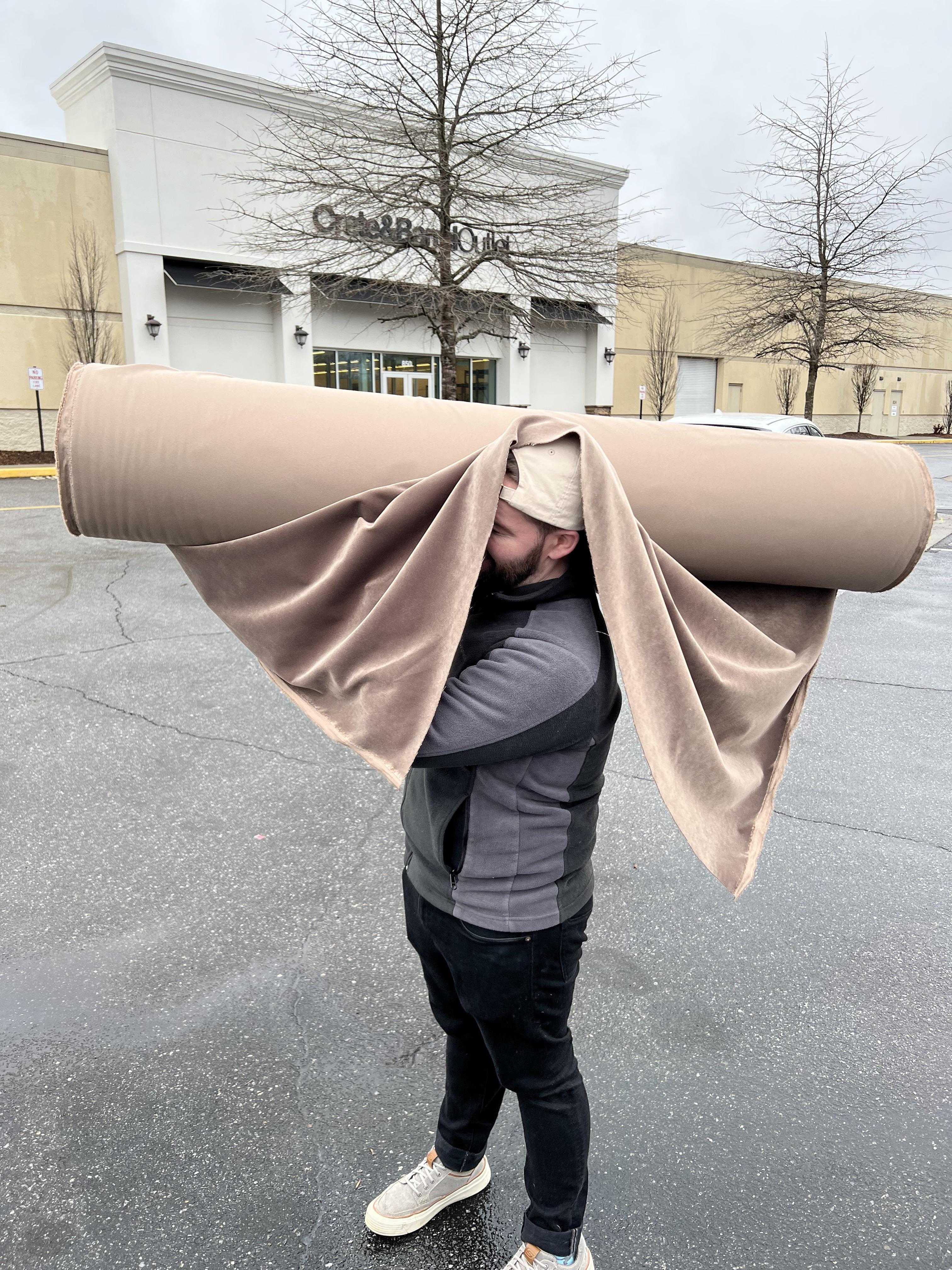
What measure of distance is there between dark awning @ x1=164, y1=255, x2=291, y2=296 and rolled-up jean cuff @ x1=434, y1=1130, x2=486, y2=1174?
21813mm

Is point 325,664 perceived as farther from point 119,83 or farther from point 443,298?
point 119,83

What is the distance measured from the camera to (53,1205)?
187 cm

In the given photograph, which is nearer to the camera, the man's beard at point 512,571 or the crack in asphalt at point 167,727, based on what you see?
the man's beard at point 512,571

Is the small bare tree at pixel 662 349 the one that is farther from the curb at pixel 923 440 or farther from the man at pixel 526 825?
the man at pixel 526 825

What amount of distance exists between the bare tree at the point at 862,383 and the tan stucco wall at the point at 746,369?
363mm

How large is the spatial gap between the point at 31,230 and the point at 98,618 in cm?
1826

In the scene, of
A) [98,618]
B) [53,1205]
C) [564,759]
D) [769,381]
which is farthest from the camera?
[769,381]

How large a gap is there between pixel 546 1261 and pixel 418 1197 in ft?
1.01

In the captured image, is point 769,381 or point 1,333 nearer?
point 1,333

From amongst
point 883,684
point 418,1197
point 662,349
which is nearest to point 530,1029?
point 418,1197

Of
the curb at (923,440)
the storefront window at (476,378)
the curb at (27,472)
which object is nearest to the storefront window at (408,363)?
the storefront window at (476,378)

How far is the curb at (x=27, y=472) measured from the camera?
57.7 ft

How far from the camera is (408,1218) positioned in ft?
5.95

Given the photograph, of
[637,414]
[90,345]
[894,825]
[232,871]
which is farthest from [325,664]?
[637,414]
